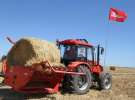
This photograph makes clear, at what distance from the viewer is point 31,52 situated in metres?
13.9

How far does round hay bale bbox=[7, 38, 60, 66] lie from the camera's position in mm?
13820

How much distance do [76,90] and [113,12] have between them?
8647mm

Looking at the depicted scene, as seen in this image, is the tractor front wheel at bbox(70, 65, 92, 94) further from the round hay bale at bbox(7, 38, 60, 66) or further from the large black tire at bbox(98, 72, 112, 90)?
the large black tire at bbox(98, 72, 112, 90)

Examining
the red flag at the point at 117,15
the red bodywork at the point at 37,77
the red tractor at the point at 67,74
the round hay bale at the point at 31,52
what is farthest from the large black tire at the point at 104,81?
the red flag at the point at 117,15

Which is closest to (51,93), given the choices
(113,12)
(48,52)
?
(48,52)

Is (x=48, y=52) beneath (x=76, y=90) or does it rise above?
above

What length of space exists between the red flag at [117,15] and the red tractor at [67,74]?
16.6 feet

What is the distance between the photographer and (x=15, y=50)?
1461cm

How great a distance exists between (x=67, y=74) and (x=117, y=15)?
894cm

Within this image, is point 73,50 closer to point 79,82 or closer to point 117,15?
point 79,82

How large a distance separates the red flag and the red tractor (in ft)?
16.6

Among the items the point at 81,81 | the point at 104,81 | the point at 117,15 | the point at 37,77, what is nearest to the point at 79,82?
the point at 81,81

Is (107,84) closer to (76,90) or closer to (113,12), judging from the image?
(76,90)

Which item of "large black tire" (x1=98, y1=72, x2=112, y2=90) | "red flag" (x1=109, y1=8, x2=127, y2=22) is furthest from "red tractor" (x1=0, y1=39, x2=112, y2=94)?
"red flag" (x1=109, y1=8, x2=127, y2=22)
